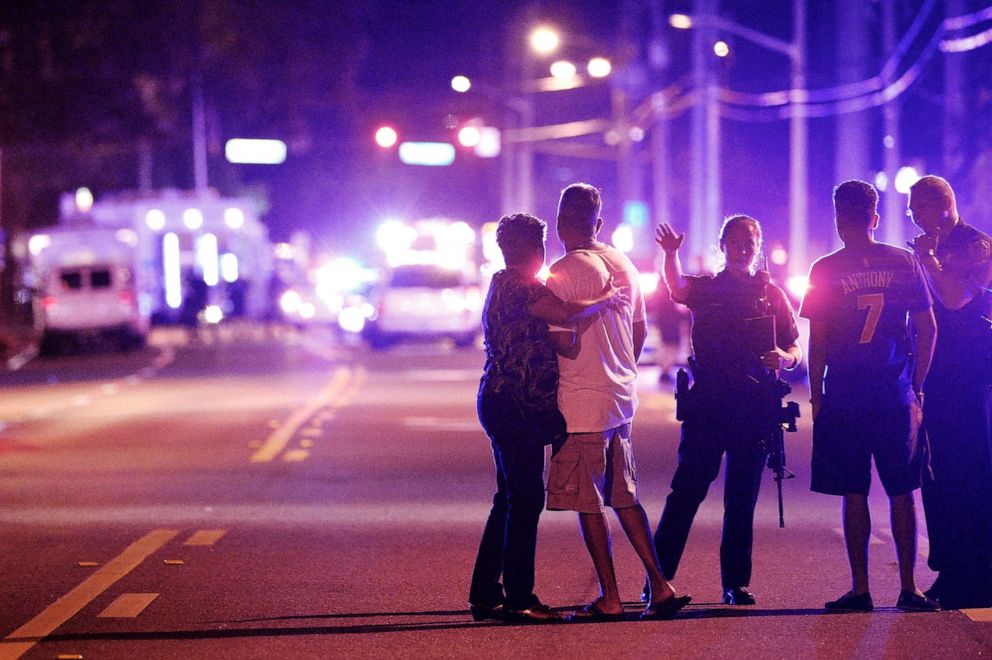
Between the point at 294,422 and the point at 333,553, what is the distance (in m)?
8.48

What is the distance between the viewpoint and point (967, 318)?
7.45m

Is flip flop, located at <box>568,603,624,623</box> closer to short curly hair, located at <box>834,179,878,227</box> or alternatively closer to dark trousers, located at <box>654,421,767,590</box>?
dark trousers, located at <box>654,421,767,590</box>

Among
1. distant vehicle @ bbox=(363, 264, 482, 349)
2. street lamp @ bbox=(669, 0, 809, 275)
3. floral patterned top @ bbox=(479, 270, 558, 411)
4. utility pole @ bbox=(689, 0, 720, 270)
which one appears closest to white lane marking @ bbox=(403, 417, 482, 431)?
floral patterned top @ bbox=(479, 270, 558, 411)

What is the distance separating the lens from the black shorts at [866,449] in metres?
7.25

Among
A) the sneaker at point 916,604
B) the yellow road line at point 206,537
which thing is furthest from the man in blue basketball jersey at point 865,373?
the yellow road line at point 206,537

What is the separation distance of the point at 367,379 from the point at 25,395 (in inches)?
207

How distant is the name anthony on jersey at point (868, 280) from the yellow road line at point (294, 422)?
7606mm

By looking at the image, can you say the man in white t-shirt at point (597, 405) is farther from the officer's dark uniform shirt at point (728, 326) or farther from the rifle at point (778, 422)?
the rifle at point (778, 422)

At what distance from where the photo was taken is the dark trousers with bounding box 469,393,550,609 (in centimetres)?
693

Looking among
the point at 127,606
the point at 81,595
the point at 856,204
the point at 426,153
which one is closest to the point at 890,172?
the point at 426,153

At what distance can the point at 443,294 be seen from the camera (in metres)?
34.2

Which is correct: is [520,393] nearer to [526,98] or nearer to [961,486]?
[961,486]

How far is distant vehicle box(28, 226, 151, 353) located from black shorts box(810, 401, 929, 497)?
105 ft

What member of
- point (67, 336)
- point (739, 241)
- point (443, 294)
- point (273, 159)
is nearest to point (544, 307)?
point (739, 241)
